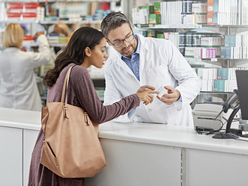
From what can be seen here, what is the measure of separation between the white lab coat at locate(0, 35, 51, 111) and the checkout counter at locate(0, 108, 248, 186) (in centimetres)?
259

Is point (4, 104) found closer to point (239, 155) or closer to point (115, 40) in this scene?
point (115, 40)

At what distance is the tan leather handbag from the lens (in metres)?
1.81

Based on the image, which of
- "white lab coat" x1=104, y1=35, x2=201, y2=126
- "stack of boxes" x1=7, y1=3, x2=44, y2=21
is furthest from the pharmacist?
"stack of boxes" x1=7, y1=3, x2=44, y2=21

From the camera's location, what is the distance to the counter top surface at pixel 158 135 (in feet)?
5.87

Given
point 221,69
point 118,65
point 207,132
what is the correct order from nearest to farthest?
point 207,132 < point 118,65 < point 221,69

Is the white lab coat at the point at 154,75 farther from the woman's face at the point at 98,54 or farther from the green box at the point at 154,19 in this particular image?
the green box at the point at 154,19

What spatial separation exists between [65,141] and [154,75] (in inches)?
38.6

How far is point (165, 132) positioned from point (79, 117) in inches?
22.2

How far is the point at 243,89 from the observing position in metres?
1.88

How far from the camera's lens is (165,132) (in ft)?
6.92

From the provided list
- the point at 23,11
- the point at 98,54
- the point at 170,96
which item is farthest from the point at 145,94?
the point at 23,11

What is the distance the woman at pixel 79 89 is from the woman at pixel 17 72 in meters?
2.99

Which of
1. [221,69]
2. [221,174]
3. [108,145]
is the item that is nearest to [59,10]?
[221,69]

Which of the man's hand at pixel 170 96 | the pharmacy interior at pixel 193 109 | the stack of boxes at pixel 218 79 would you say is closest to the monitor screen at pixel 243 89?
the pharmacy interior at pixel 193 109
